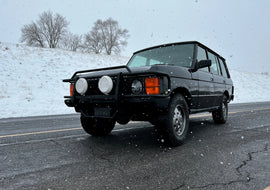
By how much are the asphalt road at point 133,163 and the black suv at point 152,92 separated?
45 cm

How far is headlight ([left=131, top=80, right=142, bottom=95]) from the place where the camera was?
3076 millimetres

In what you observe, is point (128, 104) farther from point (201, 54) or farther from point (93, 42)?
point (93, 42)

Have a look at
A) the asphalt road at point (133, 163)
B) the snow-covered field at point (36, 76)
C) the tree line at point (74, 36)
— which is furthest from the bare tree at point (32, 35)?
the asphalt road at point (133, 163)

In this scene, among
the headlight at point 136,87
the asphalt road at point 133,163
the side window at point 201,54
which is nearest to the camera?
the asphalt road at point 133,163

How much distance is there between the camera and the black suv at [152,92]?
3.03m

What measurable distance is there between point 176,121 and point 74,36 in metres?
39.1

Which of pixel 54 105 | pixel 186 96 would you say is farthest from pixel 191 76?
pixel 54 105

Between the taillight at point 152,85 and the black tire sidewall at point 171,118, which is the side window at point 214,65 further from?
the taillight at point 152,85

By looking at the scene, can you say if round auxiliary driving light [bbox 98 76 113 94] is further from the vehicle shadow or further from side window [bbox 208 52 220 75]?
side window [bbox 208 52 220 75]

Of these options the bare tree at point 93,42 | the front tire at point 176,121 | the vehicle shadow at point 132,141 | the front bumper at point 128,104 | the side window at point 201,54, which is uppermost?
the bare tree at point 93,42

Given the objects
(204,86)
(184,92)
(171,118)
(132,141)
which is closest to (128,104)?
(171,118)

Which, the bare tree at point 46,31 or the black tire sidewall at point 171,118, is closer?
the black tire sidewall at point 171,118

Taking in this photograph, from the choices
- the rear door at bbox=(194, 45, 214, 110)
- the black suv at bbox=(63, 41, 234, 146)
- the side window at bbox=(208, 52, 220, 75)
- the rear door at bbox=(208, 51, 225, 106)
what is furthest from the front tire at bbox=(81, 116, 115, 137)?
the side window at bbox=(208, 52, 220, 75)

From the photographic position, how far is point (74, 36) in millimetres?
38906
